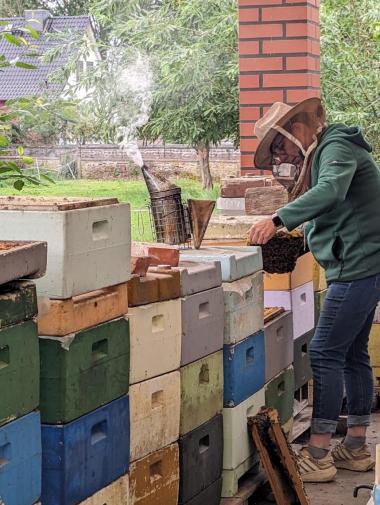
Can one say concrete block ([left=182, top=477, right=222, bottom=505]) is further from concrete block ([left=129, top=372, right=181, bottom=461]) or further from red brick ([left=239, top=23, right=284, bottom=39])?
red brick ([left=239, top=23, right=284, bottom=39])

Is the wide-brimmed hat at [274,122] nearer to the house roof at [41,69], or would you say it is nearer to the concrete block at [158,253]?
the concrete block at [158,253]

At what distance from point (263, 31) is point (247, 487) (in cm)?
312

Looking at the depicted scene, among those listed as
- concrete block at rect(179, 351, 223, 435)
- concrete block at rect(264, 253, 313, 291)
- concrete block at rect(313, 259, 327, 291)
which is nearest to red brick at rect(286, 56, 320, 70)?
concrete block at rect(313, 259, 327, 291)

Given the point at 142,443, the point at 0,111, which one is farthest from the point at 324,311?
the point at 0,111

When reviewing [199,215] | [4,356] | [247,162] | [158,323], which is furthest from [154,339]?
[247,162]

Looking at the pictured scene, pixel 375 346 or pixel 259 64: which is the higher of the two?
pixel 259 64

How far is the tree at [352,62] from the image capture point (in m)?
9.96

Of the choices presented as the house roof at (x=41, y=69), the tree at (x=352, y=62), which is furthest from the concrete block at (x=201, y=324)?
the house roof at (x=41, y=69)

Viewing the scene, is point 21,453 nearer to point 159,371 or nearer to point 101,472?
point 101,472

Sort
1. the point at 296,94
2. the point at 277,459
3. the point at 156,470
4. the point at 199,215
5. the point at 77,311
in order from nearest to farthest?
the point at 77,311
the point at 156,470
the point at 277,459
the point at 199,215
the point at 296,94

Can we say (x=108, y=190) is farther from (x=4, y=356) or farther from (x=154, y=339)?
(x=4, y=356)

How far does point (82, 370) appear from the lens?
3576mm

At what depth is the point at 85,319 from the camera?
11.8ft

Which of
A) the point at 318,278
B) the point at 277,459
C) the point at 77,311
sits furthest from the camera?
the point at 318,278
